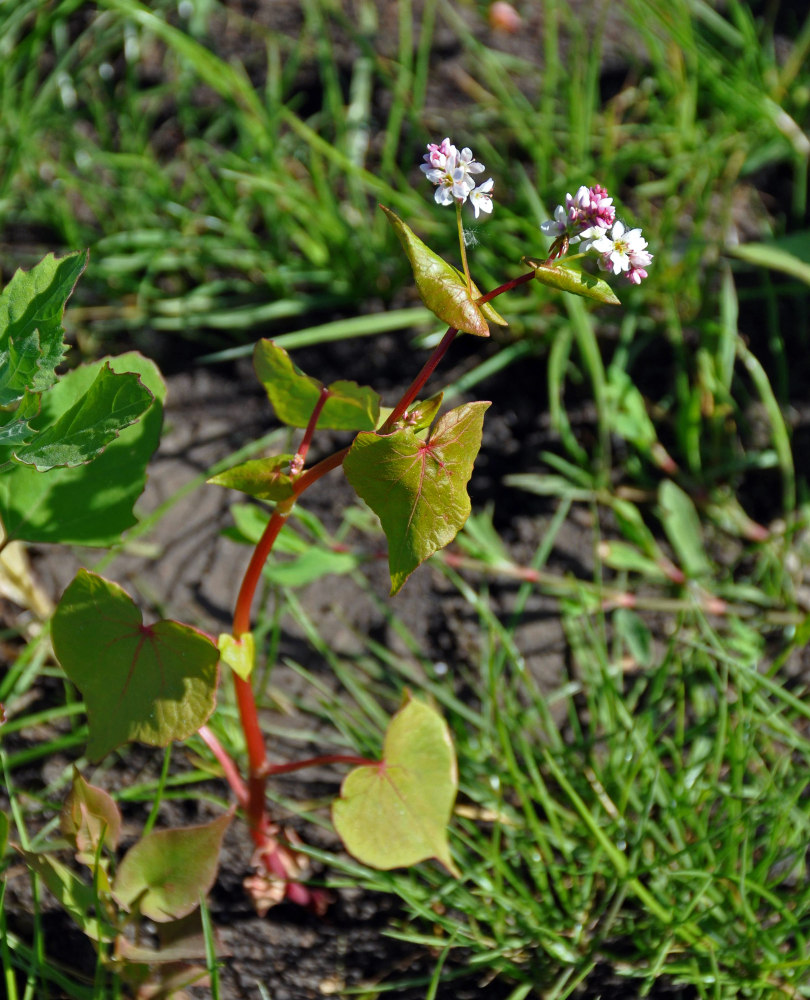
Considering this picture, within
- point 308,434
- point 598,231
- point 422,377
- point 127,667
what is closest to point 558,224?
point 598,231

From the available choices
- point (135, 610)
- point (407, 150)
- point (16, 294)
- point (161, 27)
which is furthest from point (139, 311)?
point (135, 610)

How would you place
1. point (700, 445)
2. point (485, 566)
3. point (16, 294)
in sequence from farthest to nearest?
point (700, 445) → point (485, 566) → point (16, 294)

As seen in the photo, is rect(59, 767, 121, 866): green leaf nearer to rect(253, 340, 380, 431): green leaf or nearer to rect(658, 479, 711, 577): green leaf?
rect(253, 340, 380, 431): green leaf

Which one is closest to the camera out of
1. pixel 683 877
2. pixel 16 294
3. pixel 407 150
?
pixel 16 294

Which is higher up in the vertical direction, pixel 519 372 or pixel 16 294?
pixel 16 294

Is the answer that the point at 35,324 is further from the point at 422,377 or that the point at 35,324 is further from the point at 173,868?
the point at 173,868

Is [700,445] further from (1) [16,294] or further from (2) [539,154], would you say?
Result: (1) [16,294]

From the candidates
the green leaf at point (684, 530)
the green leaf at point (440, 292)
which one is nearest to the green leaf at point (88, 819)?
the green leaf at point (440, 292)

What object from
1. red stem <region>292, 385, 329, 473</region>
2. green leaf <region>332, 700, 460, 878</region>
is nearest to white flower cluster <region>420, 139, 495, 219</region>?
red stem <region>292, 385, 329, 473</region>
